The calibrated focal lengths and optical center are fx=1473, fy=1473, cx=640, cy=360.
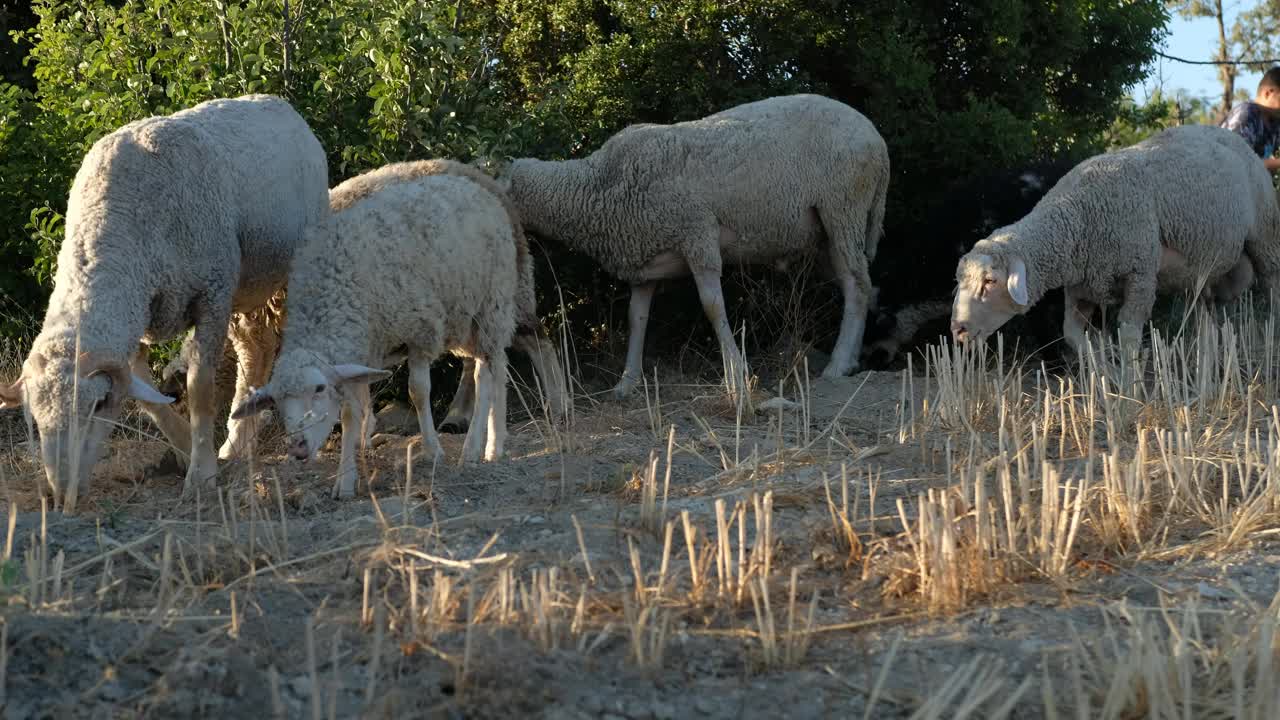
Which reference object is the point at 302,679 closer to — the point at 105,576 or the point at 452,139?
the point at 105,576

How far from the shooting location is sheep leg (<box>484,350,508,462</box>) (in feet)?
26.8

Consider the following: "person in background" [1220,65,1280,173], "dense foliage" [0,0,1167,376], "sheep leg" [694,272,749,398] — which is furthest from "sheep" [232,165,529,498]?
"person in background" [1220,65,1280,173]

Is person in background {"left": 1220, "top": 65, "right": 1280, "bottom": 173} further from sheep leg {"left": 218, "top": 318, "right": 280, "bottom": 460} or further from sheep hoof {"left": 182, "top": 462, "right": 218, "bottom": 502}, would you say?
sheep hoof {"left": 182, "top": 462, "right": 218, "bottom": 502}

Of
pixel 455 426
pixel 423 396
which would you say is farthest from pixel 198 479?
pixel 455 426

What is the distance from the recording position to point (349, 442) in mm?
7102

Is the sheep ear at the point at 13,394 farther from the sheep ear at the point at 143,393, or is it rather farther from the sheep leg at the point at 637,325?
the sheep leg at the point at 637,325

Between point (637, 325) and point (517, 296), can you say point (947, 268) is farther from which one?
point (517, 296)

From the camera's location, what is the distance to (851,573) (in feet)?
16.6

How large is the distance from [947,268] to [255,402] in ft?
18.9

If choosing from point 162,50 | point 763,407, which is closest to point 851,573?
point 763,407

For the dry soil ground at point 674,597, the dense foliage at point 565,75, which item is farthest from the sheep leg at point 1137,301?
the dry soil ground at point 674,597

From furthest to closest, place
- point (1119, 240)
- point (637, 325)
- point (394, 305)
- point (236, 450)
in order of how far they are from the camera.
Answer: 1. point (637, 325)
2. point (1119, 240)
3. point (236, 450)
4. point (394, 305)

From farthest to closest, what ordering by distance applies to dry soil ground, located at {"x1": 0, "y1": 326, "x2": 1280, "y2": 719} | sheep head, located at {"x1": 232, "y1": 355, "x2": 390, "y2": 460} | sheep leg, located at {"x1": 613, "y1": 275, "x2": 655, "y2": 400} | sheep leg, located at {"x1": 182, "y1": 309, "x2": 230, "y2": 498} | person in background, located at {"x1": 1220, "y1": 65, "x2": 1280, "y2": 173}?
person in background, located at {"x1": 1220, "y1": 65, "x2": 1280, "y2": 173} < sheep leg, located at {"x1": 613, "y1": 275, "x2": 655, "y2": 400} < sheep leg, located at {"x1": 182, "y1": 309, "x2": 230, "y2": 498} < sheep head, located at {"x1": 232, "y1": 355, "x2": 390, "y2": 460} < dry soil ground, located at {"x1": 0, "y1": 326, "x2": 1280, "y2": 719}

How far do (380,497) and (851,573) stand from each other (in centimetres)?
261
